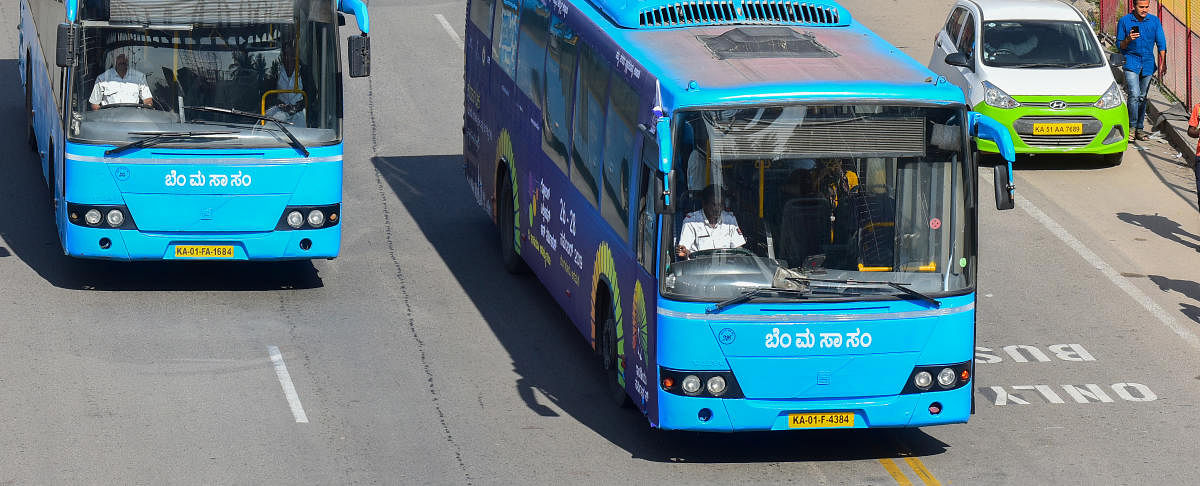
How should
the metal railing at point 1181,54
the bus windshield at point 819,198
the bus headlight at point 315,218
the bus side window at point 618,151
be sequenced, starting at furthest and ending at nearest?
the metal railing at point 1181,54
the bus headlight at point 315,218
the bus side window at point 618,151
the bus windshield at point 819,198

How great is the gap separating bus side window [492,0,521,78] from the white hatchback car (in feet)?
22.1

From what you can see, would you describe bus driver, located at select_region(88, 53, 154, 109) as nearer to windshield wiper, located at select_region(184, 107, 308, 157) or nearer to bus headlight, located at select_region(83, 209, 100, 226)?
windshield wiper, located at select_region(184, 107, 308, 157)

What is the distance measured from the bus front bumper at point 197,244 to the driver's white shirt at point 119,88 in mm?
1189

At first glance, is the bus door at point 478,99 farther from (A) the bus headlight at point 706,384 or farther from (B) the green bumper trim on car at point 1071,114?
(A) the bus headlight at point 706,384

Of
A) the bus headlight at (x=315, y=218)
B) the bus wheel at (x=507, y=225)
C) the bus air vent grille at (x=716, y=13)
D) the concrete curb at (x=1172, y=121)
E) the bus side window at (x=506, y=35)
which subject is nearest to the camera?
the bus air vent grille at (x=716, y=13)

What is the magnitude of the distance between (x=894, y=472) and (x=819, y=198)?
216 cm

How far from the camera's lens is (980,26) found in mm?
23422

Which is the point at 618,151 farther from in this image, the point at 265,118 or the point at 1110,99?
the point at 1110,99

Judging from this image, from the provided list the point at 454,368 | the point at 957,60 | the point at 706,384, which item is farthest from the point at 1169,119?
the point at 706,384

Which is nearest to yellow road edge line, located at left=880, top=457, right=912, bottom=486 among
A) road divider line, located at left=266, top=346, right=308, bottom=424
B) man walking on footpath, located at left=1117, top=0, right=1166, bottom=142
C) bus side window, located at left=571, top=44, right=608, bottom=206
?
bus side window, located at left=571, top=44, right=608, bottom=206

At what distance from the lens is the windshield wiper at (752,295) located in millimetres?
11758

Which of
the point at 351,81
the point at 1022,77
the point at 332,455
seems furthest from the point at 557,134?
the point at 351,81

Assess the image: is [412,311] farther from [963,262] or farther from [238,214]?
[963,262]

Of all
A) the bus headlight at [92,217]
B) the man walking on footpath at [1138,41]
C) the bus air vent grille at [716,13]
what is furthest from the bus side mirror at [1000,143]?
the man walking on footpath at [1138,41]
